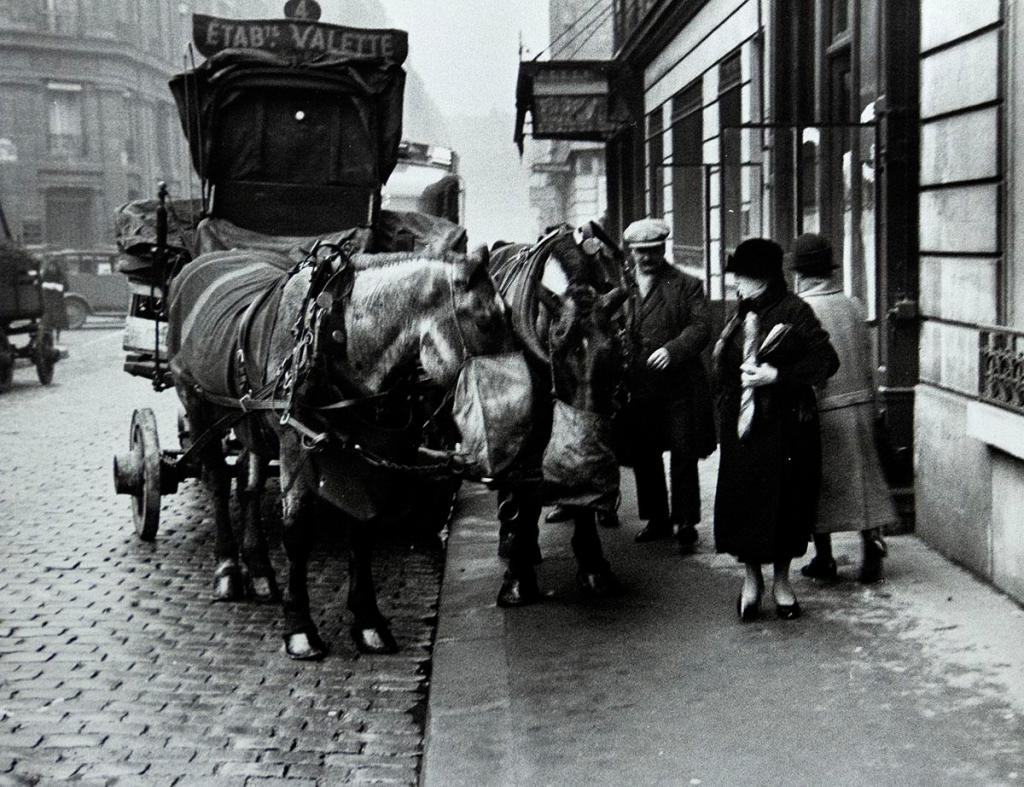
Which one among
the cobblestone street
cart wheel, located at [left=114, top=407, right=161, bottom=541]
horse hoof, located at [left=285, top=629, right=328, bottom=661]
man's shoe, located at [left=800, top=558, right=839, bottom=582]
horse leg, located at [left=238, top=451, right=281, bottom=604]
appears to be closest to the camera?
the cobblestone street

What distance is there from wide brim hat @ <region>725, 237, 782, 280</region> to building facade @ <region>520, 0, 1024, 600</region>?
126 centimetres

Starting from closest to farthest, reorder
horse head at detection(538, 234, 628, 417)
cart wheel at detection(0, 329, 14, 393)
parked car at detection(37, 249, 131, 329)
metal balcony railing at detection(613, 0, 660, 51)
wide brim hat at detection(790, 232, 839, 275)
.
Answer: horse head at detection(538, 234, 628, 417)
wide brim hat at detection(790, 232, 839, 275)
cart wheel at detection(0, 329, 14, 393)
metal balcony railing at detection(613, 0, 660, 51)
parked car at detection(37, 249, 131, 329)

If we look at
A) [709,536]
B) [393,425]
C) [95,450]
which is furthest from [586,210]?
[393,425]

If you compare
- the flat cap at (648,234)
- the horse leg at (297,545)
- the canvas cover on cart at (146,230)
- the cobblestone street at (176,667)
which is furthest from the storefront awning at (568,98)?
the horse leg at (297,545)

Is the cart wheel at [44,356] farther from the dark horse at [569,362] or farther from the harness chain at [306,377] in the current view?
the harness chain at [306,377]

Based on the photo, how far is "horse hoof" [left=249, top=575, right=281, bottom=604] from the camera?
7.59 m

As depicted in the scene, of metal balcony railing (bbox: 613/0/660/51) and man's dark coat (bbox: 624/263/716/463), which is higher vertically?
metal balcony railing (bbox: 613/0/660/51)

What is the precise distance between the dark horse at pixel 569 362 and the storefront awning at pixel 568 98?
13.0 meters

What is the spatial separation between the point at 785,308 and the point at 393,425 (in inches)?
72.1

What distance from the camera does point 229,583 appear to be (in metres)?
7.66

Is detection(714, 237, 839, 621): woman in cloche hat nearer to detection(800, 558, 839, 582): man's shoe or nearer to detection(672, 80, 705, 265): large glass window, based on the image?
detection(800, 558, 839, 582): man's shoe

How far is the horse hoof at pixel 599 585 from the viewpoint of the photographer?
7.17 metres

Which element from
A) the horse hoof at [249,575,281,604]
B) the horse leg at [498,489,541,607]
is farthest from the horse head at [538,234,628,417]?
the horse hoof at [249,575,281,604]

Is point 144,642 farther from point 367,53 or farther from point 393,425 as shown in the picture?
point 367,53
